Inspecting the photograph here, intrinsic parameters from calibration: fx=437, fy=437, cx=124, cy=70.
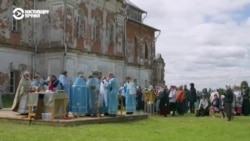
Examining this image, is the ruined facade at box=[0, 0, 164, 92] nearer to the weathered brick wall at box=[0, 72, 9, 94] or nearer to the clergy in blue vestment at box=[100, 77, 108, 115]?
the weathered brick wall at box=[0, 72, 9, 94]

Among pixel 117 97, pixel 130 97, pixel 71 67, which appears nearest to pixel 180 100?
pixel 130 97

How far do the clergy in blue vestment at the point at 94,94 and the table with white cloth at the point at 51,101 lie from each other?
1.67 m

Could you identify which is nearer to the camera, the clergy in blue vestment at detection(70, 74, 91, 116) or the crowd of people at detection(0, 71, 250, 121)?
the crowd of people at detection(0, 71, 250, 121)

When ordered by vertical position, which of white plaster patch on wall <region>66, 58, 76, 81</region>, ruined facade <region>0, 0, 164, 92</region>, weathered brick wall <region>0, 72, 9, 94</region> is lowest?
weathered brick wall <region>0, 72, 9, 94</region>

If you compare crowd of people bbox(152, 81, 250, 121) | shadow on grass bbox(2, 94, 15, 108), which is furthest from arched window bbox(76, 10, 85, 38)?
crowd of people bbox(152, 81, 250, 121)

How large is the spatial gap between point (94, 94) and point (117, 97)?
3.33 feet

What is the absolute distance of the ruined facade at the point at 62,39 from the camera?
91.2ft

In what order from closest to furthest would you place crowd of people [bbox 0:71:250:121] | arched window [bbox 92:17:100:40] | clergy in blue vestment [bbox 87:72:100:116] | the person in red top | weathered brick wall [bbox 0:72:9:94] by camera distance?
1. crowd of people [bbox 0:71:250:121]
2. clergy in blue vestment [bbox 87:72:100:116]
3. the person in red top
4. weathered brick wall [bbox 0:72:9:94]
5. arched window [bbox 92:17:100:40]

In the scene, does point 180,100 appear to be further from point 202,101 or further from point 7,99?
point 7,99

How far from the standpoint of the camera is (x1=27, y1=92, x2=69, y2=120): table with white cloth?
48.6 ft

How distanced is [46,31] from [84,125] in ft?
54.0

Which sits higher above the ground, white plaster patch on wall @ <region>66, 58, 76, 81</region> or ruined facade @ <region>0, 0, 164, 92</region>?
ruined facade @ <region>0, 0, 164, 92</region>

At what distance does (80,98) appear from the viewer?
16500 mm

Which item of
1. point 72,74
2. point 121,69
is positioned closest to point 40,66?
point 72,74
